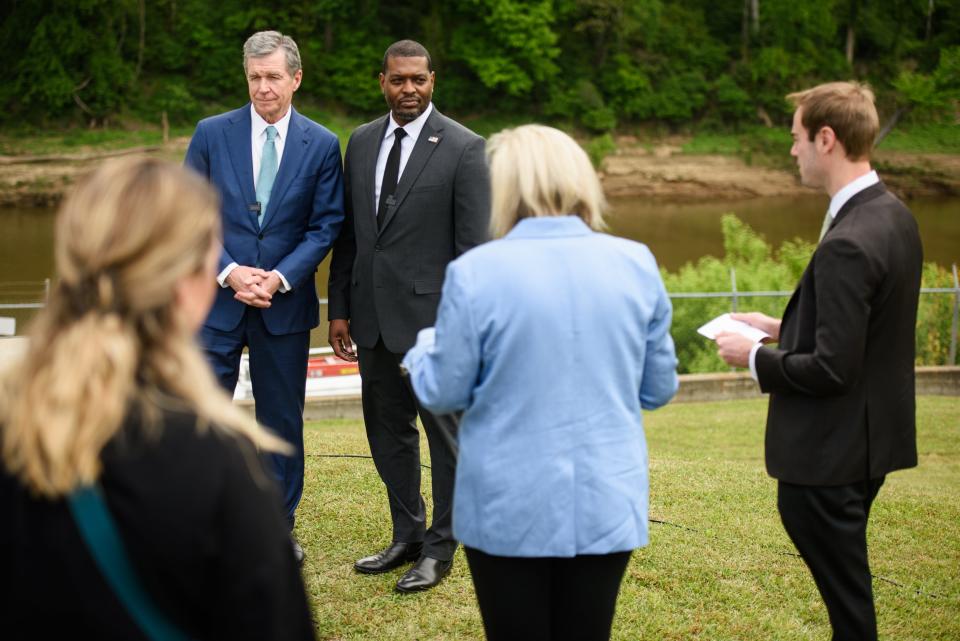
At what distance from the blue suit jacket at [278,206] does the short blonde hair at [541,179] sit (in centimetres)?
209

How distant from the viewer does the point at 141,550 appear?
160 centimetres

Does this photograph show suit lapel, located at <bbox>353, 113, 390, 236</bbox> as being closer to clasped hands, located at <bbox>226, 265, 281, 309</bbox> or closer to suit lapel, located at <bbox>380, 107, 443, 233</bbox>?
suit lapel, located at <bbox>380, 107, 443, 233</bbox>

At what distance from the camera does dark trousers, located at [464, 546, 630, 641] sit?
2.67 m

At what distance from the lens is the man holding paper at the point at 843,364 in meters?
3.00

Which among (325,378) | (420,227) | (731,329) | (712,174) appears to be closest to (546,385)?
(731,329)

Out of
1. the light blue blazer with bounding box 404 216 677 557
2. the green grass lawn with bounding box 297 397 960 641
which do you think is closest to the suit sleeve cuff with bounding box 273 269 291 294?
the green grass lawn with bounding box 297 397 960 641

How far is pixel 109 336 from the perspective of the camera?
Answer: 1622 mm

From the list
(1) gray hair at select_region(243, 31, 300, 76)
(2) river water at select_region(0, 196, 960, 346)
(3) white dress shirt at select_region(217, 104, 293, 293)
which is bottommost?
(2) river water at select_region(0, 196, 960, 346)

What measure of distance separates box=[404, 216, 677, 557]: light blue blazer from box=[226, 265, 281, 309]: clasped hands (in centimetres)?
201

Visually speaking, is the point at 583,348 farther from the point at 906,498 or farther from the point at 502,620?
the point at 906,498

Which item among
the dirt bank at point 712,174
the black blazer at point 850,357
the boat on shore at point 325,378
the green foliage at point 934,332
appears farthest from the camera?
the dirt bank at point 712,174

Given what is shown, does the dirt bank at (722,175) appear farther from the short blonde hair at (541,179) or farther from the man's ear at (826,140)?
the short blonde hair at (541,179)

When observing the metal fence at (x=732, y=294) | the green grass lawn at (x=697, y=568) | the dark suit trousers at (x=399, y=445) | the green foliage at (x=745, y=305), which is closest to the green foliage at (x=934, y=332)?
the green foliage at (x=745, y=305)

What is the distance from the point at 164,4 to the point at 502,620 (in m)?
46.6
